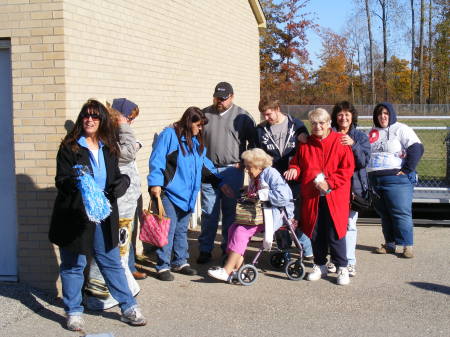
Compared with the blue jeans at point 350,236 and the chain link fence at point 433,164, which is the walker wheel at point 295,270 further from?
the chain link fence at point 433,164

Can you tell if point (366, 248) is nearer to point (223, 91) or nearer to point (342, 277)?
point (342, 277)

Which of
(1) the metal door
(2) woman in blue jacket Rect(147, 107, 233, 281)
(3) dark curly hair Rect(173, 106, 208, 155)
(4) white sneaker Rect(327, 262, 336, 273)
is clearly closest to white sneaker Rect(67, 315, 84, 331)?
(1) the metal door

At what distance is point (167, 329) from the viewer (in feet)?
16.4

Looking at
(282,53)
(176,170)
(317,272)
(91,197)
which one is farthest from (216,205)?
(282,53)

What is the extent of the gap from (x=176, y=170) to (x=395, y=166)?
2.77 metres

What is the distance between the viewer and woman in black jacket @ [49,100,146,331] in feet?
15.6

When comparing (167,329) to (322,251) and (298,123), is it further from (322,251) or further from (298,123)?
(298,123)

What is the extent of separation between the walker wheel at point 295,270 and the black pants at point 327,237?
0.29 meters

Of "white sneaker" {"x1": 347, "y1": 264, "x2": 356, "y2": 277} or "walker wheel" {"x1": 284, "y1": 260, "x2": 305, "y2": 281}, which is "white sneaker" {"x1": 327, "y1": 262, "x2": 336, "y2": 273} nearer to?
"white sneaker" {"x1": 347, "y1": 264, "x2": 356, "y2": 277}

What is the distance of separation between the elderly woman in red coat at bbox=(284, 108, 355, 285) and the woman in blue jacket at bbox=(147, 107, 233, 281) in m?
1.08

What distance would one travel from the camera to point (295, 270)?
6402 mm

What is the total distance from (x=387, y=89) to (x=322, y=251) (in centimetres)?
4817

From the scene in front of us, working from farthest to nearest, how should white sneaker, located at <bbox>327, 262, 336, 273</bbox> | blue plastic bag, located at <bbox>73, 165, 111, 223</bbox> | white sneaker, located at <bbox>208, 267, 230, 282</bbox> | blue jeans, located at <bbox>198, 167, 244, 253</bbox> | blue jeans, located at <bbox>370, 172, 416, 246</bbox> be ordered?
blue jeans, located at <bbox>370, 172, 416, 246</bbox> < blue jeans, located at <bbox>198, 167, 244, 253</bbox> < white sneaker, located at <bbox>327, 262, 336, 273</bbox> < white sneaker, located at <bbox>208, 267, 230, 282</bbox> < blue plastic bag, located at <bbox>73, 165, 111, 223</bbox>

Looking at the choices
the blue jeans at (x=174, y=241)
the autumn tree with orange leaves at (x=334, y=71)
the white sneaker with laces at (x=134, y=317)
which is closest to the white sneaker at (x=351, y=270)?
the blue jeans at (x=174, y=241)
